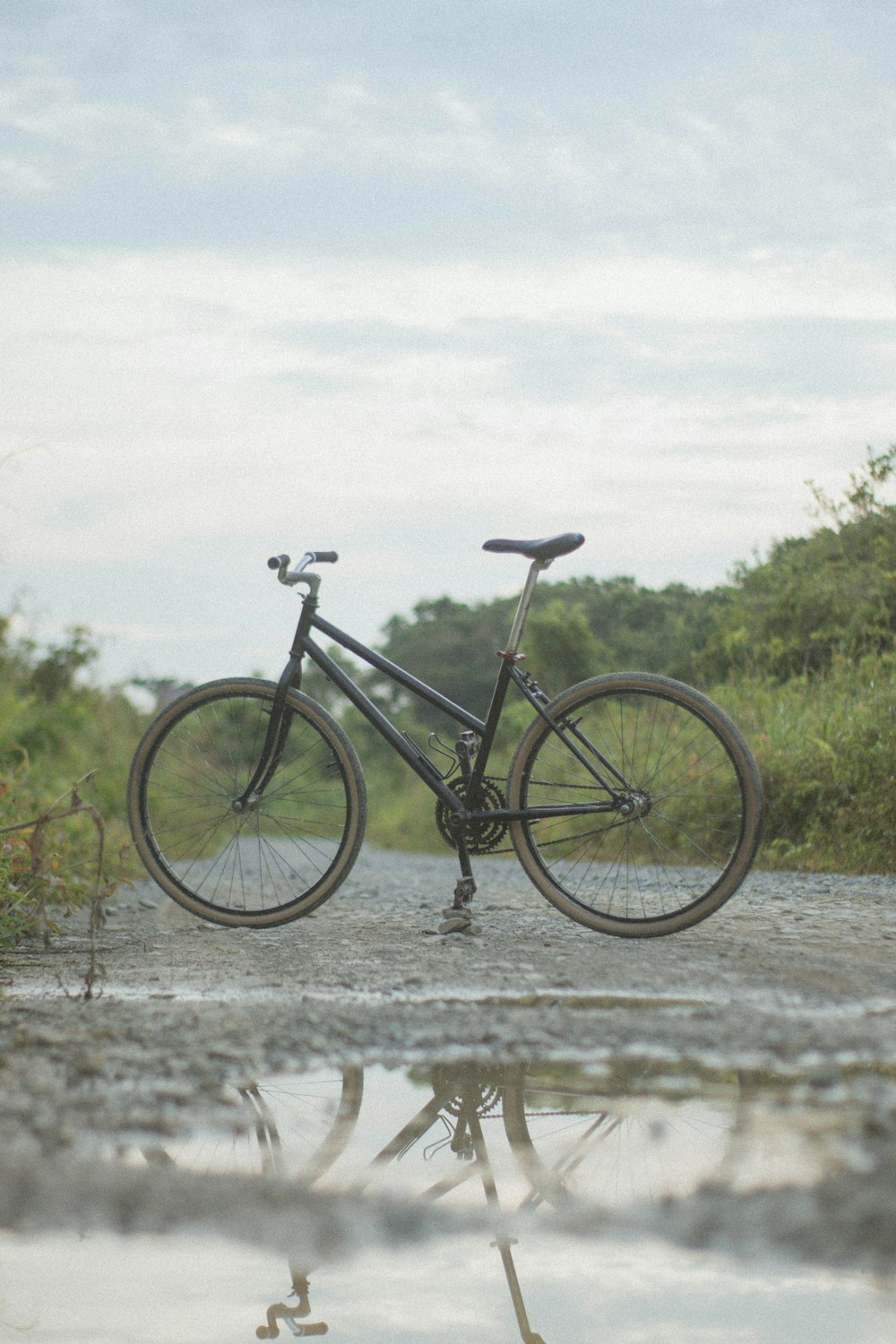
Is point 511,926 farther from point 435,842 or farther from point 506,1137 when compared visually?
point 435,842

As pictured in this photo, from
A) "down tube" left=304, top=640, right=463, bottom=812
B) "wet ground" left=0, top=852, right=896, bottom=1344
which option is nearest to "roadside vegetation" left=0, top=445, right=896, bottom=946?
"down tube" left=304, top=640, right=463, bottom=812

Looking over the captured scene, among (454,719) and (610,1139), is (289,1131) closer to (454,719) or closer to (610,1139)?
(610,1139)

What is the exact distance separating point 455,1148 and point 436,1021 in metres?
0.81

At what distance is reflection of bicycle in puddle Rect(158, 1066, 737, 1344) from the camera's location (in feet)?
6.97

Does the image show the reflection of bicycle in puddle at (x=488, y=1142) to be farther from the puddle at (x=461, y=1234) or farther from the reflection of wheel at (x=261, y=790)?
the reflection of wheel at (x=261, y=790)

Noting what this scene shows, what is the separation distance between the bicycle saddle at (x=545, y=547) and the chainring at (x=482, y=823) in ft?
2.73

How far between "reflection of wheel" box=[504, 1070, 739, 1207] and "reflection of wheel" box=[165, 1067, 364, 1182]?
1.09ft

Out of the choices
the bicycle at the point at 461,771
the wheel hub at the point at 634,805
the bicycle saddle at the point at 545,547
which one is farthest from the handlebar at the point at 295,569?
the wheel hub at the point at 634,805

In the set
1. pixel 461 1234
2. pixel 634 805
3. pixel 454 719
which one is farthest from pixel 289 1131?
pixel 454 719

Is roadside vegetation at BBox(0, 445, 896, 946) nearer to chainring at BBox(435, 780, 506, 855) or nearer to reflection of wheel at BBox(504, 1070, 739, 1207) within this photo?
chainring at BBox(435, 780, 506, 855)

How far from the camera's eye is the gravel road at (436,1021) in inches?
83.4

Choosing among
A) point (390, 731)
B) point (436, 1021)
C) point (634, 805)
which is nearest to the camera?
point (436, 1021)

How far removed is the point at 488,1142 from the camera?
239 centimetres

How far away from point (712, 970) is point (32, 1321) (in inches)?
97.0
